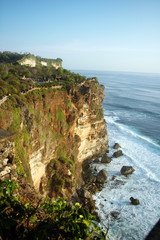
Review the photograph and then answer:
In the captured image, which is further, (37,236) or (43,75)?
(43,75)

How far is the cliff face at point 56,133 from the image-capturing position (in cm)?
1609

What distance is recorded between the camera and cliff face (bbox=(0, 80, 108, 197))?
16091 millimetres

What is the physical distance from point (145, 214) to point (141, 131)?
29.0 meters

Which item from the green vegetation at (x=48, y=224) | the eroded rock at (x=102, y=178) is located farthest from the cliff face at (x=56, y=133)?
the green vegetation at (x=48, y=224)

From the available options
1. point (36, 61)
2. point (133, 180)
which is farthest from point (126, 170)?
point (36, 61)

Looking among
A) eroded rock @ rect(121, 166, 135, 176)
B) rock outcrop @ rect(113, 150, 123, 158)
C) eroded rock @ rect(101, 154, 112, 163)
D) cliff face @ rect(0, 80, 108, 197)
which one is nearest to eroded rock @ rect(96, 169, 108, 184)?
cliff face @ rect(0, 80, 108, 197)

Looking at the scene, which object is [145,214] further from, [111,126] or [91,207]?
[111,126]

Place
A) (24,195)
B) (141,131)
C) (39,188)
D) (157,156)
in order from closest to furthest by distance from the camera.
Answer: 1. (24,195)
2. (39,188)
3. (157,156)
4. (141,131)

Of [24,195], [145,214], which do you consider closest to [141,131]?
[145,214]

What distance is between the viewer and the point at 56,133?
2433 centimetres

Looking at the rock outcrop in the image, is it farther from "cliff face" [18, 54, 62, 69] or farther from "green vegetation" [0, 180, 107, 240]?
"cliff face" [18, 54, 62, 69]

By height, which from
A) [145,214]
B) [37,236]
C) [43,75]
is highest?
[43,75]

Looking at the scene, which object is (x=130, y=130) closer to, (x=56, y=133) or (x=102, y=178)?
(x=102, y=178)

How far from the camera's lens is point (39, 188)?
811 inches
